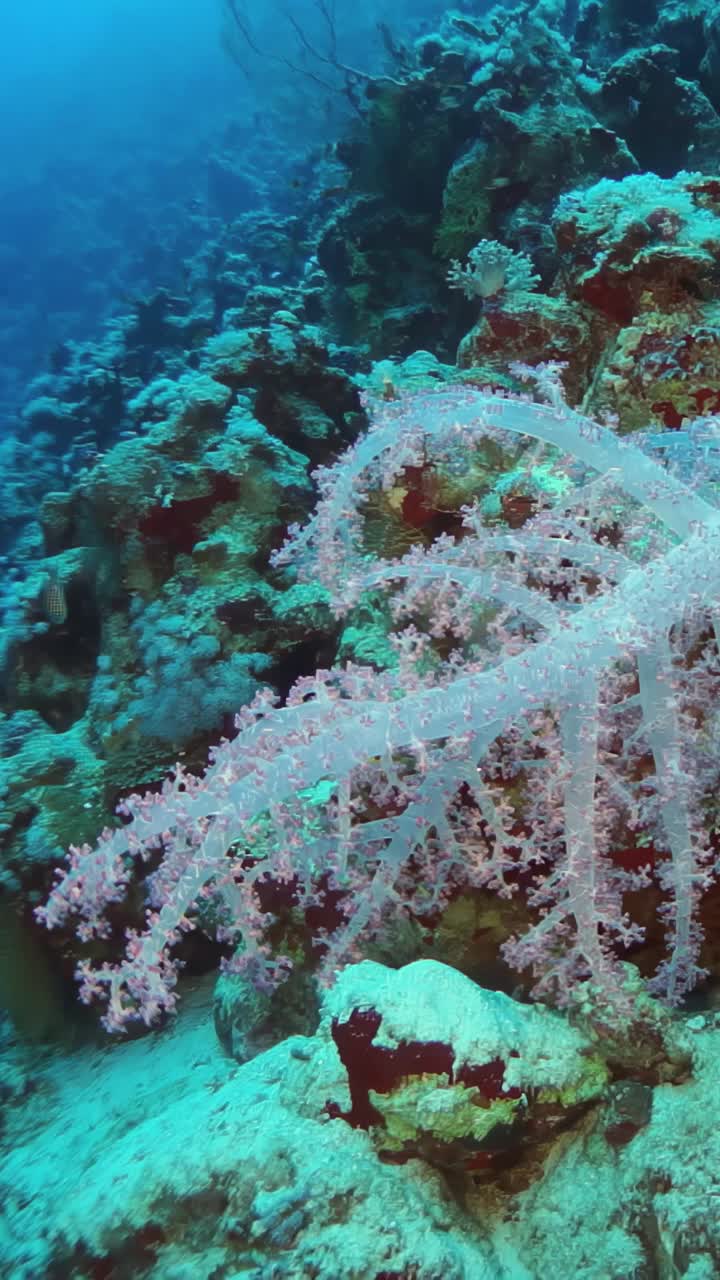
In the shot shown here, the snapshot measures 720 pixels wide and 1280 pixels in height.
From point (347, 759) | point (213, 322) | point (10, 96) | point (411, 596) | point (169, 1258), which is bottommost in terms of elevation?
point (169, 1258)

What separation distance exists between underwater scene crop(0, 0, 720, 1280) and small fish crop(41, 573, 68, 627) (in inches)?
0.7

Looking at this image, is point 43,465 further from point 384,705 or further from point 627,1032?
point 627,1032

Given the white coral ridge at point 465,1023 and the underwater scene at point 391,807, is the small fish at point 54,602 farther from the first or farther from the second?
the white coral ridge at point 465,1023

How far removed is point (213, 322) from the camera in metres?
10.7

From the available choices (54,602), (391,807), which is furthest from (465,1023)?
(54,602)

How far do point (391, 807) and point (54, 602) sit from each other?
281cm

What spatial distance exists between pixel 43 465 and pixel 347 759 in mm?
8552

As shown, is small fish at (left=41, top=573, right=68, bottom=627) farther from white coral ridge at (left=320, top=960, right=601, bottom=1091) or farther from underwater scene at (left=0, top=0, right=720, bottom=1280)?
white coral ridge at (left=320, top=960, right=601, bottom=1091)

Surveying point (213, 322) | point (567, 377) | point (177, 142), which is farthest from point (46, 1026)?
point (177, 142)

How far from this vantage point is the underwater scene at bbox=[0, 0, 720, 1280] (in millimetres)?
1681

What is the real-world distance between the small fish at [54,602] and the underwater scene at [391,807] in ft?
0.06

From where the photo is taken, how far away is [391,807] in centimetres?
228

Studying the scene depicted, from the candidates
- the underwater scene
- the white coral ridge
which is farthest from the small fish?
the white coral ridge

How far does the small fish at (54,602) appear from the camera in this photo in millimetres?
4215
